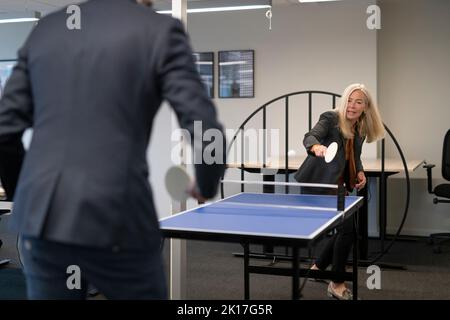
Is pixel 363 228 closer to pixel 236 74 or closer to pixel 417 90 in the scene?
pixel 417 90

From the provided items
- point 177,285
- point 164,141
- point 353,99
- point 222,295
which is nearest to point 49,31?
point 164,141

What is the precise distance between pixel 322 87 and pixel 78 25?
4464 mm

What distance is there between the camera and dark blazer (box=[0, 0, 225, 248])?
122cm

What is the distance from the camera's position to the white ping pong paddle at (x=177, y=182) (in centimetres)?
140

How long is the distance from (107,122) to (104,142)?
0.14 ft

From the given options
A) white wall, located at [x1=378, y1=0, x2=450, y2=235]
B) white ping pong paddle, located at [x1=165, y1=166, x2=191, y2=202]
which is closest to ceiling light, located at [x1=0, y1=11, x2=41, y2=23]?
white wall, located at [x1=378, y1=0, x2=450, y2=235]

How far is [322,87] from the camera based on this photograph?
5570 millimetres

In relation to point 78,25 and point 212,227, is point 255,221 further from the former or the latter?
point 78,25

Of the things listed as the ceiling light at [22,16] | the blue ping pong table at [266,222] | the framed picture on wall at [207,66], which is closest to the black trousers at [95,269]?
the blue ping pong table at [266,222]

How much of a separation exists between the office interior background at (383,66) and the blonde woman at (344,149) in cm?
→ 193

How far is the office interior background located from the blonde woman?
1.93 m

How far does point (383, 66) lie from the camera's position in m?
5.52

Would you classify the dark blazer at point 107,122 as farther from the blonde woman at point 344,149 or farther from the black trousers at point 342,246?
the black trousers at point 342,246

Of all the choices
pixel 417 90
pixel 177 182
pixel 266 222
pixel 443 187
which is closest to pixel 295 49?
pixel 417 90
